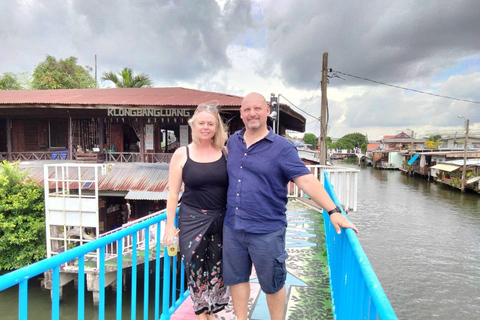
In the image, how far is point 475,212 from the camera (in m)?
23.3

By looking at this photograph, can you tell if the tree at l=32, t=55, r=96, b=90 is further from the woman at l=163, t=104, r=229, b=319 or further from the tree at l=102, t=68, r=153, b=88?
the woman at l=163, t=104, r=229, b=319

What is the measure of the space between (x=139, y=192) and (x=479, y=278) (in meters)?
15.9

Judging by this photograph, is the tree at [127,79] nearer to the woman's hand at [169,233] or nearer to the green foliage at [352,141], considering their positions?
the woman's hand at [169,233]

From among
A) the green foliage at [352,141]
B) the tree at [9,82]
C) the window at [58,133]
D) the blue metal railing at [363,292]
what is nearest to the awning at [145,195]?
the window at [58,133]

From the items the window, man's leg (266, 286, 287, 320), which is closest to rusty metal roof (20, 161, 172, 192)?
the window

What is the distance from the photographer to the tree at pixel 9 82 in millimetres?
30062

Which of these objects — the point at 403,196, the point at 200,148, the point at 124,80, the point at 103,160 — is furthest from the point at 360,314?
the point at 403,196

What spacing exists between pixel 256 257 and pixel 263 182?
489 millimetres

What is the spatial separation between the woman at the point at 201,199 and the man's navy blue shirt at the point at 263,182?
0.16m

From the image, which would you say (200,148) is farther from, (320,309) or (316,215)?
(316,215)

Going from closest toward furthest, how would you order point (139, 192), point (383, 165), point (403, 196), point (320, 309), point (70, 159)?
1. point (320, 309)
2. point (139, 192)
3. point (70, 159)
4. point (403, 196)
5. point (383, 165)

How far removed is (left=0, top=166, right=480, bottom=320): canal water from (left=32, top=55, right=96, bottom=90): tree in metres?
22.1

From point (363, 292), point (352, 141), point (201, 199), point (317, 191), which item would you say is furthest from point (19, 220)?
point (352, 141)

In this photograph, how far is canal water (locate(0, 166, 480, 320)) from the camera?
1139 cm
